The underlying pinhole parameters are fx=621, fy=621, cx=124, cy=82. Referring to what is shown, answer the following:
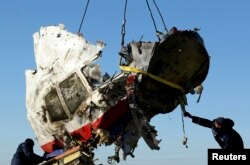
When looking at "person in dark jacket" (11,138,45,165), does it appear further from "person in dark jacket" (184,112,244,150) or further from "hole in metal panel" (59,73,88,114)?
"person in dark jacket" (184,112,244,150)

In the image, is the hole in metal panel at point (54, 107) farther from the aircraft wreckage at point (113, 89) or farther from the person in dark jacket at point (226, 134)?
the person in dark jacket at point (226, 134)

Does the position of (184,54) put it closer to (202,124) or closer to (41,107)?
(202,124)

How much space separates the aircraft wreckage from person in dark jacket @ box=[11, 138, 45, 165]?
29.9 inches

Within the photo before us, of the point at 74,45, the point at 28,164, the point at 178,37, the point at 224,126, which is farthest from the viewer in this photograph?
the point at 28,164

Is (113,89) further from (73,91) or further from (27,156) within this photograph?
(27,156)

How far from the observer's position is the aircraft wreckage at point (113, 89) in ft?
47.2

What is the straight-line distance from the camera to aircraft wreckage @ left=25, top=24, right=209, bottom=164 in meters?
14.4

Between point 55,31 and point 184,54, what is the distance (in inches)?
143

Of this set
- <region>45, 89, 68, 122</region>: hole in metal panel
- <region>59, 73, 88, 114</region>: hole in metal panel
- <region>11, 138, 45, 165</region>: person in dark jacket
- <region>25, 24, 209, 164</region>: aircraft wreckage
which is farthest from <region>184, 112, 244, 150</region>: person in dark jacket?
<region>11, 138, 45, 165</region>: person in dark jacket

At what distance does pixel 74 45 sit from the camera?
15477 millimetres

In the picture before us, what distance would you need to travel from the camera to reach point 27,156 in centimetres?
1662

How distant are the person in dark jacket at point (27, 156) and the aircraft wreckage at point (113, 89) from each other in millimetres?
759

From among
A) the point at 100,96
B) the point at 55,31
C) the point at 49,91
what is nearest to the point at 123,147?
the point at 100,96

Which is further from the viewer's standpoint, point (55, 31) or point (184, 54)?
point (55, 31)
